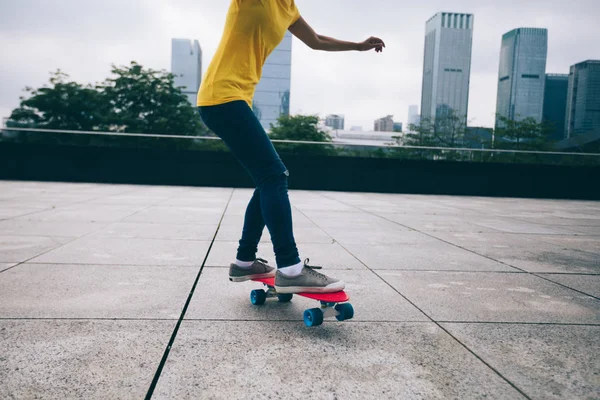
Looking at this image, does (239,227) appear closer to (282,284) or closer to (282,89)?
(282,284)

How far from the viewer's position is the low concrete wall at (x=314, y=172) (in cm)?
1348

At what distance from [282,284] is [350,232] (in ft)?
10.7

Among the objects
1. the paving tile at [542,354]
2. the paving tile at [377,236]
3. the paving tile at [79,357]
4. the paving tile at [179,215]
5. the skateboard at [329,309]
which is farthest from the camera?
the paving tile at [179,215]

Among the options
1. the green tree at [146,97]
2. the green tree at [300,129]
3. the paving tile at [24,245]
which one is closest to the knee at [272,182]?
the paving tile at [24,245]

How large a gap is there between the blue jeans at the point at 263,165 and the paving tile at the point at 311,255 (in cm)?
122

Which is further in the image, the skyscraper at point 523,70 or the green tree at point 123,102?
the skyscraper at point 523,70

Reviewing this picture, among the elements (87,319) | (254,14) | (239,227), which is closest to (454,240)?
(239,227)

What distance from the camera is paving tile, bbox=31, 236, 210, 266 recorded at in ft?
11.4

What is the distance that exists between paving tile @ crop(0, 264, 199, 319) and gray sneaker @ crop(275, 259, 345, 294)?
0.58 m

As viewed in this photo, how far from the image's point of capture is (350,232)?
18.0ft

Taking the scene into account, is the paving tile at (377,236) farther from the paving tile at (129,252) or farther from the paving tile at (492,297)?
the paving tile at (129,252)

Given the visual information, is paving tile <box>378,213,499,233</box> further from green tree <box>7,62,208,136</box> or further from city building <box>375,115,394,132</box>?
city building <box>375,115,394,132</box>

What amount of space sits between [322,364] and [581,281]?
2.60 metres

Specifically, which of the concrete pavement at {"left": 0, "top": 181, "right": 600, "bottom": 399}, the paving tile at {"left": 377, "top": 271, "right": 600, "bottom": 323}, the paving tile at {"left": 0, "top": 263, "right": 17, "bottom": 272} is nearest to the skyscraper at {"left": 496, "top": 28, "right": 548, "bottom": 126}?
the concrete pavement at {"left": 0, "top": 181, "right": 600, "bottom": 399}
